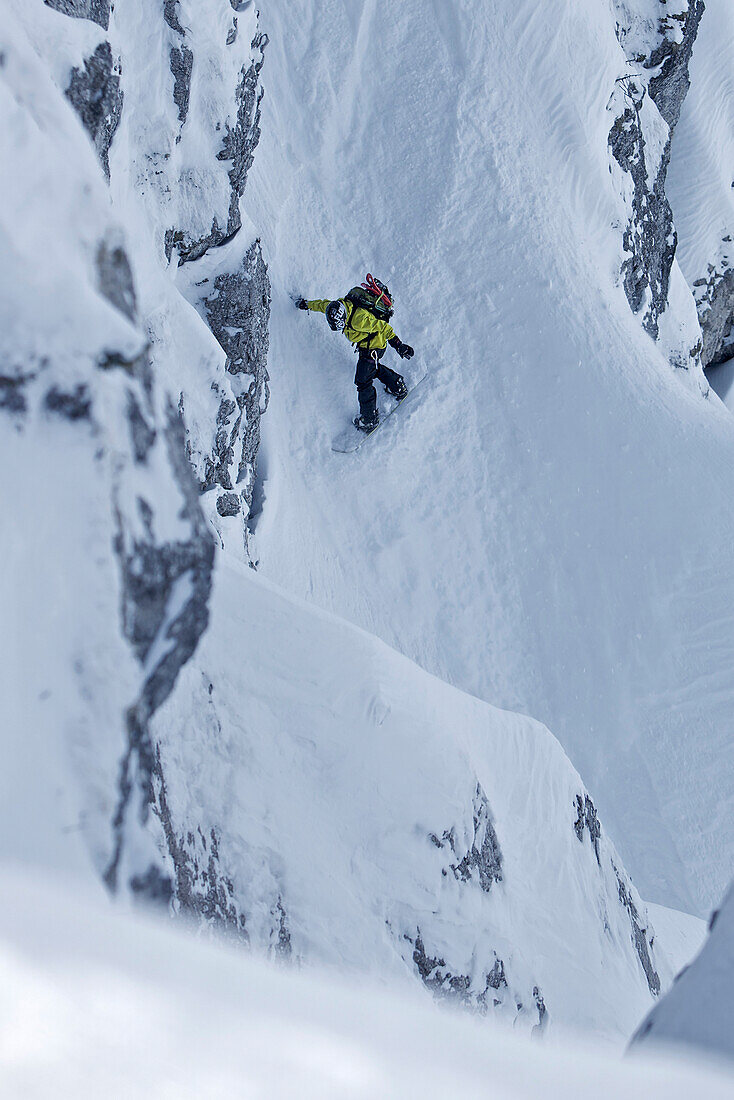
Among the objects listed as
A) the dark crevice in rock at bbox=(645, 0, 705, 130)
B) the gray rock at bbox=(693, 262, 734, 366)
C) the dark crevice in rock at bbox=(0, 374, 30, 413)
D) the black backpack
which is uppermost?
the dark crevice in rock at bbox=(645, 0, 705, 130)

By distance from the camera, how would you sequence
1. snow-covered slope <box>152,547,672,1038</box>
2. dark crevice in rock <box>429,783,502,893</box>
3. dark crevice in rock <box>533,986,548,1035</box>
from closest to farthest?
snow-covered slope <box>152,547,672,1038</box> → dark crevice in rock <box>429,783,502,893</box> → dark crevice in rock <box>533,986,548,1035</box>

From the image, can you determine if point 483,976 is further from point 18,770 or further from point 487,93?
point 487,93

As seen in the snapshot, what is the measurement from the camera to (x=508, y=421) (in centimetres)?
1127

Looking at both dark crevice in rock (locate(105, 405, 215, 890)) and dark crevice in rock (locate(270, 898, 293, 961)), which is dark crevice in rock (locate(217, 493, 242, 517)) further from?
dark crevice in rock (locate(105, 405, 215, 890))

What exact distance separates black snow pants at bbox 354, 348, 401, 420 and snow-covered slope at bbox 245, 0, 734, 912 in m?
0.47

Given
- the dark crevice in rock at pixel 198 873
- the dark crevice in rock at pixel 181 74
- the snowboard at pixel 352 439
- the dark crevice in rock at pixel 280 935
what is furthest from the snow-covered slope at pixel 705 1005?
the snowboard at pixel 352 439

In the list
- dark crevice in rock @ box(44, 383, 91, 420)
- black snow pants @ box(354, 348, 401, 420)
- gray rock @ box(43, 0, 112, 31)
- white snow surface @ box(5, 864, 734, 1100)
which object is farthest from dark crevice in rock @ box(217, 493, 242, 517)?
white snow surface @ box(5, 864, 734, 1100)

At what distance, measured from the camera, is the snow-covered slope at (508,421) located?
32.5 feet

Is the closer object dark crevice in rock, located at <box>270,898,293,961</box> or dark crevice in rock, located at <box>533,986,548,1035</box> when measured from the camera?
dark crevice in rock, located at <box>270,898,293,961</box>

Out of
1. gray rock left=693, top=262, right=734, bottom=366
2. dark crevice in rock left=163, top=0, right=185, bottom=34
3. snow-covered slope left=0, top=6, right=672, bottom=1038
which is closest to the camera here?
snow-covered slope left=0, top=6, right=672, bottom=1038

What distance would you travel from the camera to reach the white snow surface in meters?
1.12

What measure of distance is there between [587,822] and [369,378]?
5412 mm

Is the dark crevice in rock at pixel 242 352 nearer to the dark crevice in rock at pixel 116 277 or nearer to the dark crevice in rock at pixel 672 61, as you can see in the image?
the dark crevice in rock at pixel 116 277

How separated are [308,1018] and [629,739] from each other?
30.2 feet
